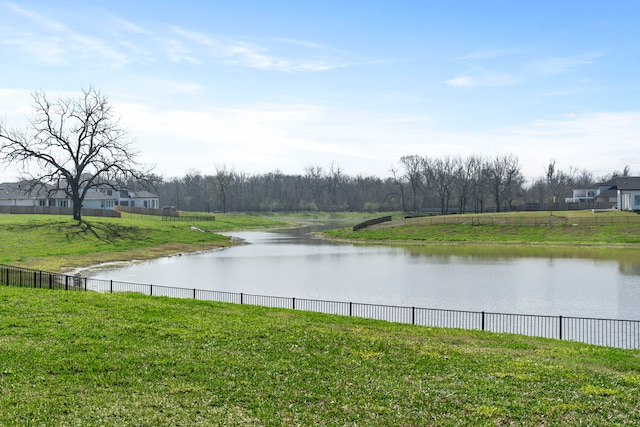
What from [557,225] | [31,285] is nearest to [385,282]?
[31,285]

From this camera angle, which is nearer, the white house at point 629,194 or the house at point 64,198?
the white house at point 629,194

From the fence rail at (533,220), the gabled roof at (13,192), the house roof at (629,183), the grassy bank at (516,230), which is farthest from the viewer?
the gabled roof at (13,192)


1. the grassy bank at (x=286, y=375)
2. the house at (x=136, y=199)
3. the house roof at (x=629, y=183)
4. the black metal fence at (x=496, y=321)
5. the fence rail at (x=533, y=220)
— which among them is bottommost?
the black metal fence at (x=496, y=321)

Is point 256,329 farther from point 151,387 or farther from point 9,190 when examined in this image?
point 9,190

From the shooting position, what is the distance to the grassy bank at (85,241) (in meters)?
58.6

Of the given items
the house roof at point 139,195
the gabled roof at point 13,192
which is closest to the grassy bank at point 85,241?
the gabled roof at point 13,192

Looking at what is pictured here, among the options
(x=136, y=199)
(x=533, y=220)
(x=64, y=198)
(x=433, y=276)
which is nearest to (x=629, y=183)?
(x=533, y=220)

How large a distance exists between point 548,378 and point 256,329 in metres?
9.87

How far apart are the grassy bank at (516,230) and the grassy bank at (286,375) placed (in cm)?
6302

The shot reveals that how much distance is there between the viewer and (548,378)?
16312mm

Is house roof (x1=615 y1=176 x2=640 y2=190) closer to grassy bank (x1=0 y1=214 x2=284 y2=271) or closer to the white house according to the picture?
the white house

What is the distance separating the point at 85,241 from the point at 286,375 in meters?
60.0

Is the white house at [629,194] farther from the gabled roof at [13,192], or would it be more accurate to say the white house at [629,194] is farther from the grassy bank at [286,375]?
the gabled roof at [13,192]

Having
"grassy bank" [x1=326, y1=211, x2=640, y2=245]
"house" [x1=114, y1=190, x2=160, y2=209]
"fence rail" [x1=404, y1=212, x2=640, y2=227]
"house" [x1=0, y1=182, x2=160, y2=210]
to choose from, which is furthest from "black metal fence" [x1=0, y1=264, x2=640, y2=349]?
"house" [x1=114, y1=190, x2=160, y2=209]
